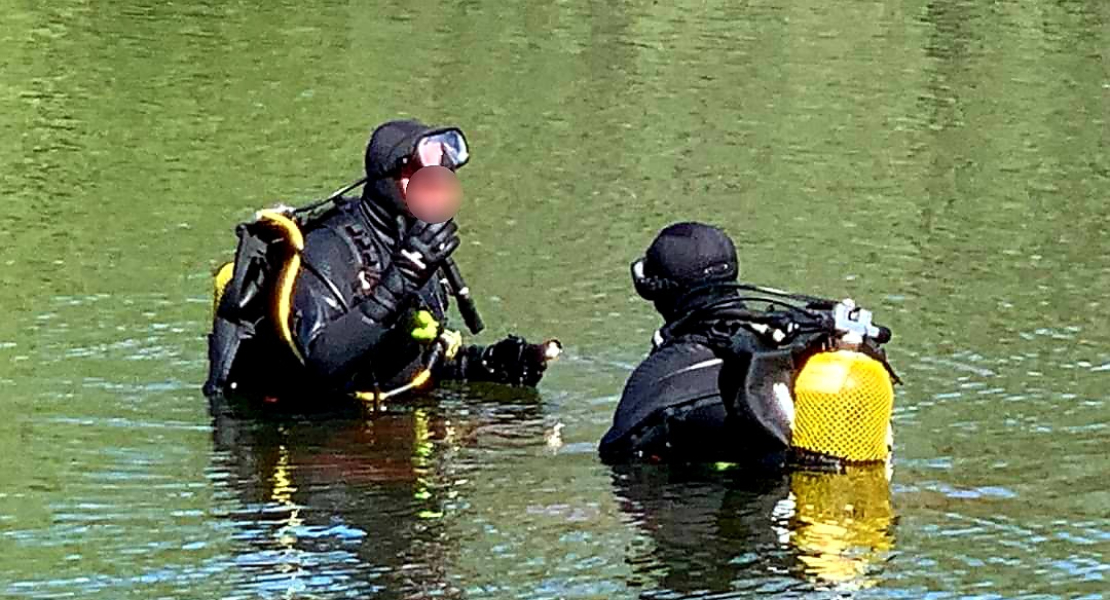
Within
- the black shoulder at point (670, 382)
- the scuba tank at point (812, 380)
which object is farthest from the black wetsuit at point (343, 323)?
the scuba tank at point (812, 380)

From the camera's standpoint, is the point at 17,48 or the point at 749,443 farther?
the point at 17,48

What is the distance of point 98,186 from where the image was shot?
14273 mm

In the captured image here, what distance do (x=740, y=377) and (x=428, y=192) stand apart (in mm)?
1903

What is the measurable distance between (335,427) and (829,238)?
4.99 metres

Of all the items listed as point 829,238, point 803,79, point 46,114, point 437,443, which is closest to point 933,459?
point 437,443

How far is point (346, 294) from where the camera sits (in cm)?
853

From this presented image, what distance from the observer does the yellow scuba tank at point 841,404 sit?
712cm

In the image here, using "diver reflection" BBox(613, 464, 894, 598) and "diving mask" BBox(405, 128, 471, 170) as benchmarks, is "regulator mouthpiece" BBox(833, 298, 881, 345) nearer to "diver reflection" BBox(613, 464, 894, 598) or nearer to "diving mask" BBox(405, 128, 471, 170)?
"diver reflection" BBox(613, 464, 894, 598)

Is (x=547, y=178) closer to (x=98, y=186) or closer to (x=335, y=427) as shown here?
(x=98, y=186)

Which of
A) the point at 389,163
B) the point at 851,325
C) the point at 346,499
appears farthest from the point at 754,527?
the point at 389,163

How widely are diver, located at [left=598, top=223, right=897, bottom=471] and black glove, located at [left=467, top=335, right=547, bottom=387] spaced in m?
1.57

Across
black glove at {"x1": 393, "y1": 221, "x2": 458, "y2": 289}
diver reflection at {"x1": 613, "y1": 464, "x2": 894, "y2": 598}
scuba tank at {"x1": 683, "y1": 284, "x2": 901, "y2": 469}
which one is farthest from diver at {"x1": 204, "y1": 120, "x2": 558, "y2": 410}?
scuba tank at {"x1": 683, "y1": 284, "x2": 901, "y2": 469}

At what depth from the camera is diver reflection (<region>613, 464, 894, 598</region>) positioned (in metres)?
6.65

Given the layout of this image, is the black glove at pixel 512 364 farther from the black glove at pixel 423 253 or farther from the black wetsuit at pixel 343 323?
the black glove at pixel 423 253
